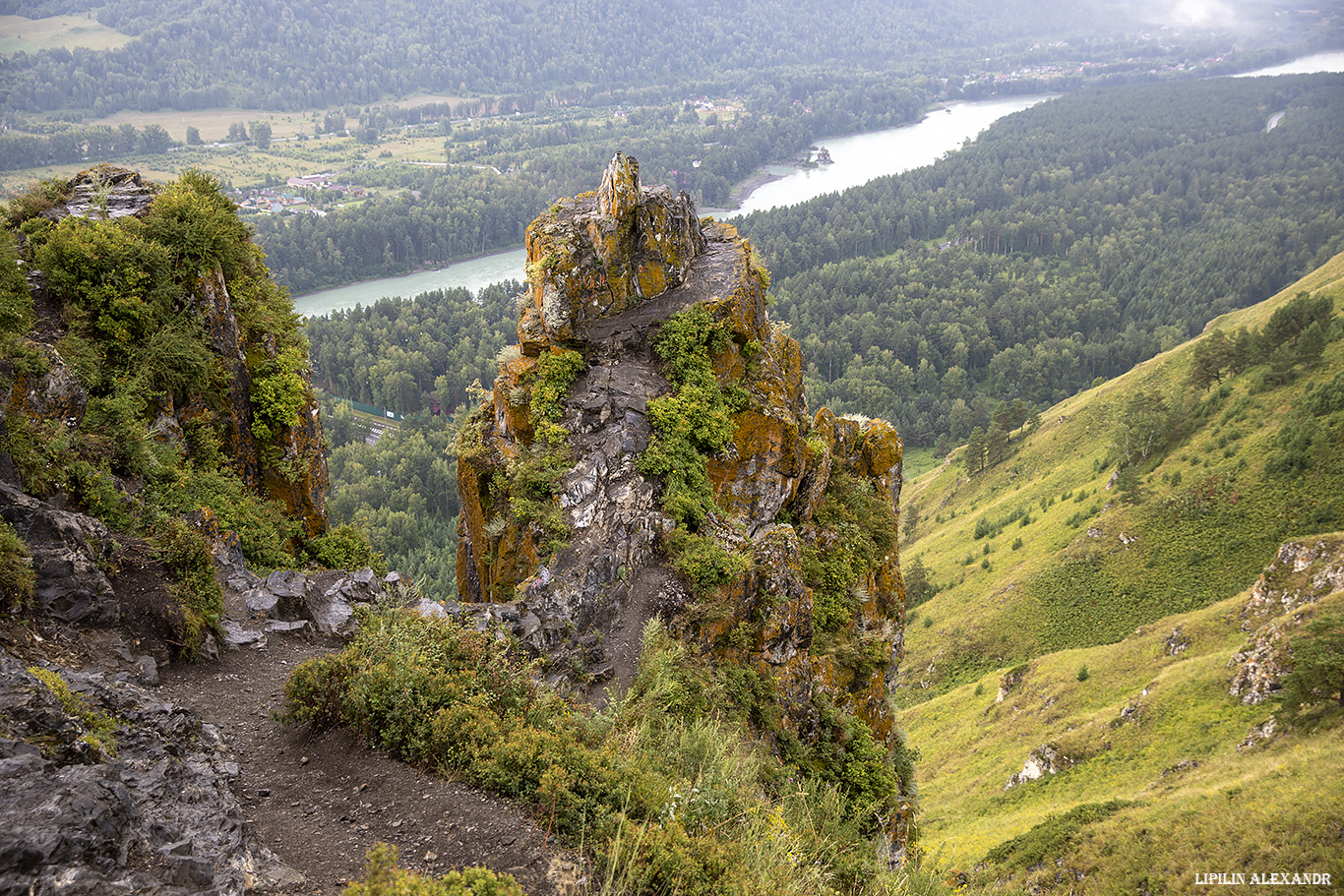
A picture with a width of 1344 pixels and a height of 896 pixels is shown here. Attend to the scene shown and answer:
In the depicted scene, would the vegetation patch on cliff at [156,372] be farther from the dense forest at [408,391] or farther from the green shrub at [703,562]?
the dense forest at [408,391]

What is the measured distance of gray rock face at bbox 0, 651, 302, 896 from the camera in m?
6.04

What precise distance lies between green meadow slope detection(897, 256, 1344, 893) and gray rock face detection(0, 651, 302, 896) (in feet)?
36.9

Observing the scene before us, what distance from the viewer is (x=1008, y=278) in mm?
165250

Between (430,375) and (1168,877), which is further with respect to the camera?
(430,375)

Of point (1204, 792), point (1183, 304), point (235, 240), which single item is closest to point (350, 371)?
point (235, 240)

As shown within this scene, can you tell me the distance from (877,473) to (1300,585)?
3030 cm

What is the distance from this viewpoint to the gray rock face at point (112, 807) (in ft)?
19.8

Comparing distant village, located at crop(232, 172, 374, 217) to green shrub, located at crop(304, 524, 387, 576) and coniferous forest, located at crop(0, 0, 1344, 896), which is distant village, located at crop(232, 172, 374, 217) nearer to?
green shrub, located at crop(304, 524, 387, 576)

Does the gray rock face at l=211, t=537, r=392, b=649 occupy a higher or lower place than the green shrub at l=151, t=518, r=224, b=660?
lower

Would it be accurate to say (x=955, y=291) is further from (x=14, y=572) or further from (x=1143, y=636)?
(x=14, y=572)

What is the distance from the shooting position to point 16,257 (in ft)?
55.1

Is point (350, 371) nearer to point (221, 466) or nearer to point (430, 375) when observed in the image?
point (430, 375)

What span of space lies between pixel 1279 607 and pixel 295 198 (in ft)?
685

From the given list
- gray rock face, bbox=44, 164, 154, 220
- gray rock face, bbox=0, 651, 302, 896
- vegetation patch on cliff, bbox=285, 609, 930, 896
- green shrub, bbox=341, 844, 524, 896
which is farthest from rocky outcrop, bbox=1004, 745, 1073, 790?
gray rock face, bbox=44, 164, 154, 220
